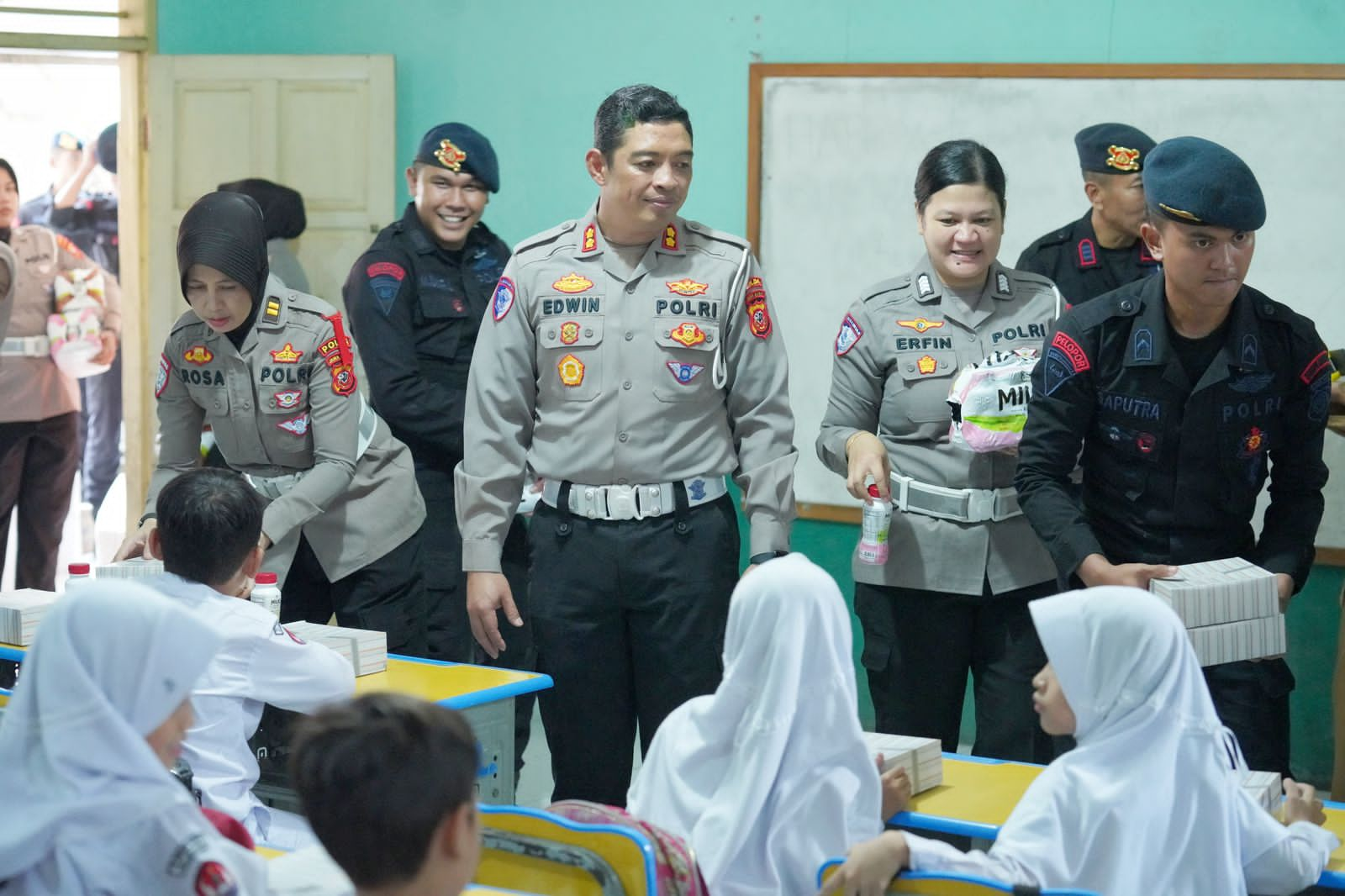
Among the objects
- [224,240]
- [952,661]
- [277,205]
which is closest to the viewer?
[952,661]

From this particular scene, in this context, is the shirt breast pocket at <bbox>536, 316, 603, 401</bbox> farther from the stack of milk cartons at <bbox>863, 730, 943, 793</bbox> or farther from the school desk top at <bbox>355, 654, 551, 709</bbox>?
the stack of milk cartons at <bbox>863, 730, 943, 793</bbox>

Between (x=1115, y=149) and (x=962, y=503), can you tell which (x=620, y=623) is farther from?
(x=1115, y=149)

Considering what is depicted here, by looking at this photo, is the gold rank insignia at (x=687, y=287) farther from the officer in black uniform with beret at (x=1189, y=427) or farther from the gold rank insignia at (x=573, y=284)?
the officer in black uniform with beret at (x=1189, y=427)

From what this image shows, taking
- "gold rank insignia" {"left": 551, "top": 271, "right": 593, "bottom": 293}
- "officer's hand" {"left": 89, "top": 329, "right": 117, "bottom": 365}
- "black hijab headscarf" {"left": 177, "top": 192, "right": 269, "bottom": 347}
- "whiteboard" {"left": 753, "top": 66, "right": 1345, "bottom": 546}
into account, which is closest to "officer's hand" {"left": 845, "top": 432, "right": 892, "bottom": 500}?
"gold rank insignia" {"left": 551, "top": 271, "right": 593, "bottom": 293}

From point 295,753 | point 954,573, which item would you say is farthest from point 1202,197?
point 295,753

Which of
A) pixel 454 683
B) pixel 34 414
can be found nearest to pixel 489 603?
pixel 454 683

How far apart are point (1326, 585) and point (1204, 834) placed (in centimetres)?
289

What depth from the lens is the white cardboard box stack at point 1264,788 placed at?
7.72 feet

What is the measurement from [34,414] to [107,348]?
48 centimetres

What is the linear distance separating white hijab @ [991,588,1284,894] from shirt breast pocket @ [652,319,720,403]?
4.43 feet

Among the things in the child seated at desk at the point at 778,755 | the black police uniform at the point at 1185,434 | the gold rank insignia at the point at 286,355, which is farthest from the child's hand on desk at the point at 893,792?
the gold rank insignia at the point at 286,355

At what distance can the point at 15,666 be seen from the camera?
3.48 m

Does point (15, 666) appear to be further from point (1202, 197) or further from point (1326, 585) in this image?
point (1326, 585)

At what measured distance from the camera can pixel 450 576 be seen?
15.4ft
